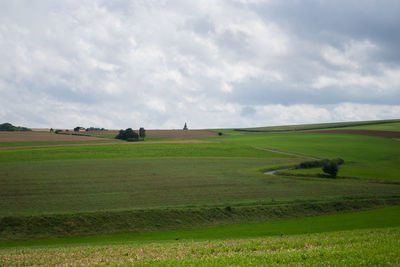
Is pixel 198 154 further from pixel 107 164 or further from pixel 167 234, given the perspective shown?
pixel 167 234

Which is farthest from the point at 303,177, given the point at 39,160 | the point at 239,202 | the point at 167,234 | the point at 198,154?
the point at 39,160

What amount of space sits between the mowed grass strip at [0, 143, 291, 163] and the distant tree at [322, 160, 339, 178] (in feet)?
71.3

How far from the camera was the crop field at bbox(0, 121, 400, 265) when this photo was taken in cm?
1471

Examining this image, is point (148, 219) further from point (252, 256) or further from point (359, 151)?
point (359, 151)

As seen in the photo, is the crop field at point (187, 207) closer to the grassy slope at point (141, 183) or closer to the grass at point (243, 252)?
the grass at point (243, 252)

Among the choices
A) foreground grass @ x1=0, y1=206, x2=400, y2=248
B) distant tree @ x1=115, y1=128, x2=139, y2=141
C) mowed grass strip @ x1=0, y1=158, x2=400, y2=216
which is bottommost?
foreground grass @ x1=0, y1=206, x2=400, y2=248

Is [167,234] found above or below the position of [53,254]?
below

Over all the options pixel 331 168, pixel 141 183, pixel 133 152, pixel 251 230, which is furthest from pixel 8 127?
pixel 251 230

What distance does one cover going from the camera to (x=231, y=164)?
2517 inches

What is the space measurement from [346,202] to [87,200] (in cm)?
3038

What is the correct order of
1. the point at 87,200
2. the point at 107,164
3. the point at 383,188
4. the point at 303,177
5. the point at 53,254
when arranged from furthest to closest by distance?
the point at 107,164 < the point at 303,177 < the point at 383,188 < the point at 87,200 < the point at 53,254

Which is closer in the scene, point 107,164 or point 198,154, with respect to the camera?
point 107,164

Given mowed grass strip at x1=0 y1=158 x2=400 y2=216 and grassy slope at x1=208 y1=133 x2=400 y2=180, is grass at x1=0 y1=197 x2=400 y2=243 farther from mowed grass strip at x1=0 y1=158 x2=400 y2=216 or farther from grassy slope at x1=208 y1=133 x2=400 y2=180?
grassy slope at x1=208 y1=133 x2=400 y2=180

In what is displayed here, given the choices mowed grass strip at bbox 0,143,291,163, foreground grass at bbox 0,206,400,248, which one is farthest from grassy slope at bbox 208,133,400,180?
foreground grass at bbox 0,206,400,248
